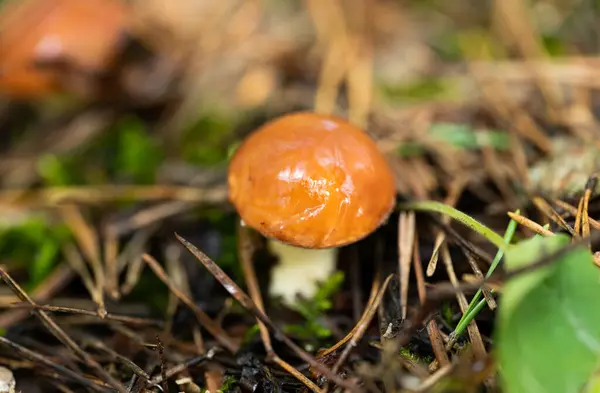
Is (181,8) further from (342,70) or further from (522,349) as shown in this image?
(522,349)

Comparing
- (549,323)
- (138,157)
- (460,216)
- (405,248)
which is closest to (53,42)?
(138,157)

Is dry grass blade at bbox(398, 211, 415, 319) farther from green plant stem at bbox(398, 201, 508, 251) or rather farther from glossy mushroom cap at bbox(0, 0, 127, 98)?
glossy mushroom cap at bbox(0, 0, 127, 98)

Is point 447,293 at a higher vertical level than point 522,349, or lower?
higher

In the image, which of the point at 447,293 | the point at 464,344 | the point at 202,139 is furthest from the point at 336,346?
the point at 202,139

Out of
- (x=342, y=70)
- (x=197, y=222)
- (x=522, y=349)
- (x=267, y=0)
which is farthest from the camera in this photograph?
(x=267, y=0)

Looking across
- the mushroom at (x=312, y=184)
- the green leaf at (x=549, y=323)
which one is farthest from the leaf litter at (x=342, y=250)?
the mushroom at (x=312, y=184)
